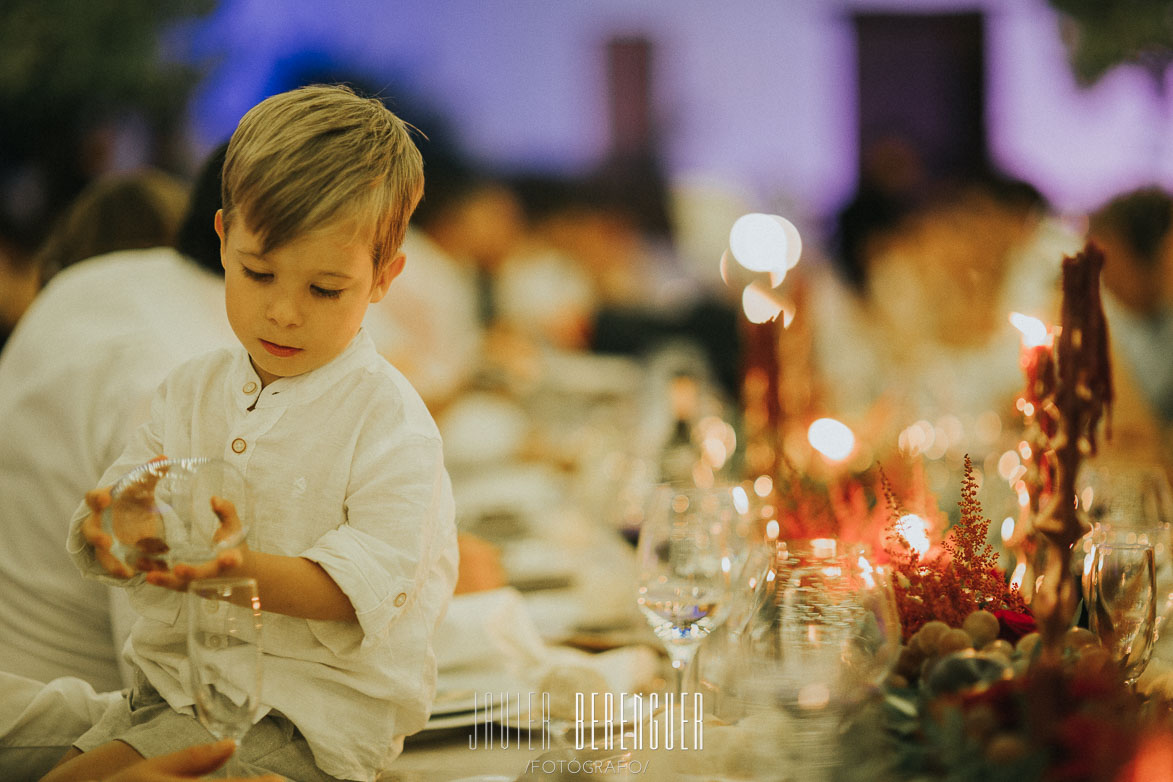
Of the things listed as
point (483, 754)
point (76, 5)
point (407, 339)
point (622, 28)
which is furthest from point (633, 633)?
point (622, 28)

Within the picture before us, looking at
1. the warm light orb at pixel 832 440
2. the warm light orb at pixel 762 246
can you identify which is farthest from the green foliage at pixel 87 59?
the warm light orb at pixel 832 440

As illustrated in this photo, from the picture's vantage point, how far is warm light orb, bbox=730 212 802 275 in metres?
2.51

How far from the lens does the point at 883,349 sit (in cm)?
479

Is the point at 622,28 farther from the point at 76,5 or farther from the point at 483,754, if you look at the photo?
the point at 483,754

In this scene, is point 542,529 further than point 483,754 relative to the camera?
Yes

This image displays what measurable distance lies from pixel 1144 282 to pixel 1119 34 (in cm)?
117

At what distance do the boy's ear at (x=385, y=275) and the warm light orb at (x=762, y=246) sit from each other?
147 cm

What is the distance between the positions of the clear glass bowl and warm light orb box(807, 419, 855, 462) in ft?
3.90

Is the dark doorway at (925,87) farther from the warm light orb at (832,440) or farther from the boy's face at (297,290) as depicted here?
the boy's face at (297,290)

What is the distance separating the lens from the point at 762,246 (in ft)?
9.09

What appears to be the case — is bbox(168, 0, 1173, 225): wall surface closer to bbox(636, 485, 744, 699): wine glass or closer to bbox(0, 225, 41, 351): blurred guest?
bbox(0, 225, 41, 351): blurred guest

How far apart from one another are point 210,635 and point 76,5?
3397 mm

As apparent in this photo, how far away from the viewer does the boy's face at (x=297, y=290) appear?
88cm

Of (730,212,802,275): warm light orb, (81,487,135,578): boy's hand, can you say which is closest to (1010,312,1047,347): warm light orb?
(81,487,135,578): boy's hand
